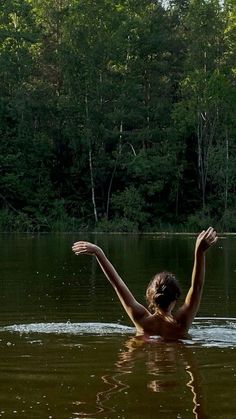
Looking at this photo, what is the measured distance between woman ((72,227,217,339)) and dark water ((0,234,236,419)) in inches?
8.2

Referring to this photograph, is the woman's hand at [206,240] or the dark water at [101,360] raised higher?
the woman's hand at [206,240]

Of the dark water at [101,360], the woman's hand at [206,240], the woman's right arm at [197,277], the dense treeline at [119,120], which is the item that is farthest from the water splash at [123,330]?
the dense treeline at [119,120]

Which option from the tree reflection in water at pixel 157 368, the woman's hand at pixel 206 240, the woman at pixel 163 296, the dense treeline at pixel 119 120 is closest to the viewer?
the tree reflection in water at pixel 157 368

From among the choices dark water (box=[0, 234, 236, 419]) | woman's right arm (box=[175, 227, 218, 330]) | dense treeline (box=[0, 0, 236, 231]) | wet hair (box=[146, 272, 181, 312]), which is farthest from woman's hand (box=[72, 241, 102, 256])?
dense treeline (box=[0, 0, 236, 231])

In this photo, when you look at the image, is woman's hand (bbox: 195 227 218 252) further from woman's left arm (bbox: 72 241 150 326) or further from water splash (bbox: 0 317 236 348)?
water splash (bbox: 0 317 236 348)

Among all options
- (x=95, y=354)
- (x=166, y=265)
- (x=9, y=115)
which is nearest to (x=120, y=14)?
(x=9, y=115)

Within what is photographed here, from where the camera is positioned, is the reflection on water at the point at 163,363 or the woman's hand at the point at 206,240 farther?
the woman's hand at the point at 206,240

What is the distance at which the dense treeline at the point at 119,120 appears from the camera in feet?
192

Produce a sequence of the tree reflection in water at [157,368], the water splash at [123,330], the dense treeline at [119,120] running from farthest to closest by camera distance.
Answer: the dense treeline at [119,120], the water splash at [123,330], the tree reflection in water at [157,368]

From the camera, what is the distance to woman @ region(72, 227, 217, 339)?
859 cm

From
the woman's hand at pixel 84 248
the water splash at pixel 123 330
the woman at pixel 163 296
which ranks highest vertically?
the woman's hand at pixel 84 248

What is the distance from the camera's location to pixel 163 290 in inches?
367

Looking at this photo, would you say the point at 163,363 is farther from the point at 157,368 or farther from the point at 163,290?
the point at 163,290

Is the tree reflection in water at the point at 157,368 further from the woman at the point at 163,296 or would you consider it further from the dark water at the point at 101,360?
the woman at the point at 163,296
